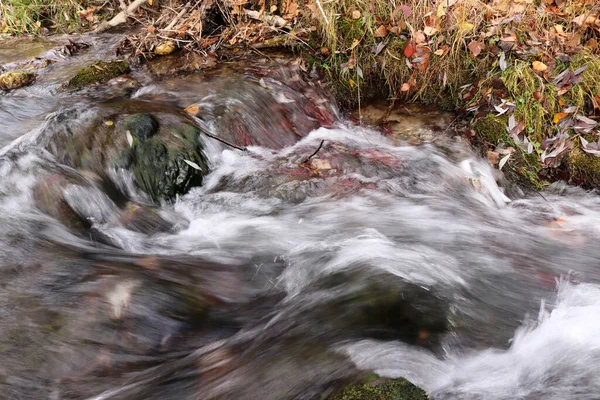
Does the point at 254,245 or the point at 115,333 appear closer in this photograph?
the point at 115,333

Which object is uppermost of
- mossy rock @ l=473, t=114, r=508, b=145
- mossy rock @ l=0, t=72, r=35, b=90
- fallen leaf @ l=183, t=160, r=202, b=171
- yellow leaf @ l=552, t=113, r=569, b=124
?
mossy rock @ l=0, t=72, r=35, b=90

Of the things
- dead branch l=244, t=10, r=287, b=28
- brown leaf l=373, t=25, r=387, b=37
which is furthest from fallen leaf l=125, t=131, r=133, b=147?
brown leaf l=373, t=25, r=387, b=37

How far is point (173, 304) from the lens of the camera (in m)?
2.88

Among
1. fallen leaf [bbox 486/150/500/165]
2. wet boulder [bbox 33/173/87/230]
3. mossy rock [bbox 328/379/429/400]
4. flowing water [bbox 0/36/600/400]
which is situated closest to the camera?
mossy rock [bbox 328/379/429/400]

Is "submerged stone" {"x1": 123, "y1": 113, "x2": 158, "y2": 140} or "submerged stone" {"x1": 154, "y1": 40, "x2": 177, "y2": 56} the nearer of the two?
"submerged stone" {"x1": 123, "y1": 113, "x2": 158, "y2": 140}

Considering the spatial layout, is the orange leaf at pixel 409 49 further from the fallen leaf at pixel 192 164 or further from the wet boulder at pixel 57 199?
the wet boulder at pixel 57 199

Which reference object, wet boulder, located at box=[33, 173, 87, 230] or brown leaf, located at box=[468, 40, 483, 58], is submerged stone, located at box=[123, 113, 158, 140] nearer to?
wet boulder, located at box=[33, 173, 87, 230]

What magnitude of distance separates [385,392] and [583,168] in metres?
3.32

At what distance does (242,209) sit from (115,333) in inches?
65.1

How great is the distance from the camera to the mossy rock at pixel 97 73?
5.38 m

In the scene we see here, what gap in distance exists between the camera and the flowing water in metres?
2.40

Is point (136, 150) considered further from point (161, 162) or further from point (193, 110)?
point (193, 110)

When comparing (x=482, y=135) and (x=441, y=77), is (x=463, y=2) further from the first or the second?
(x=482, y=135)

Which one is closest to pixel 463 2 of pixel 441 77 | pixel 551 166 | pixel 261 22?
pixel 441 77
